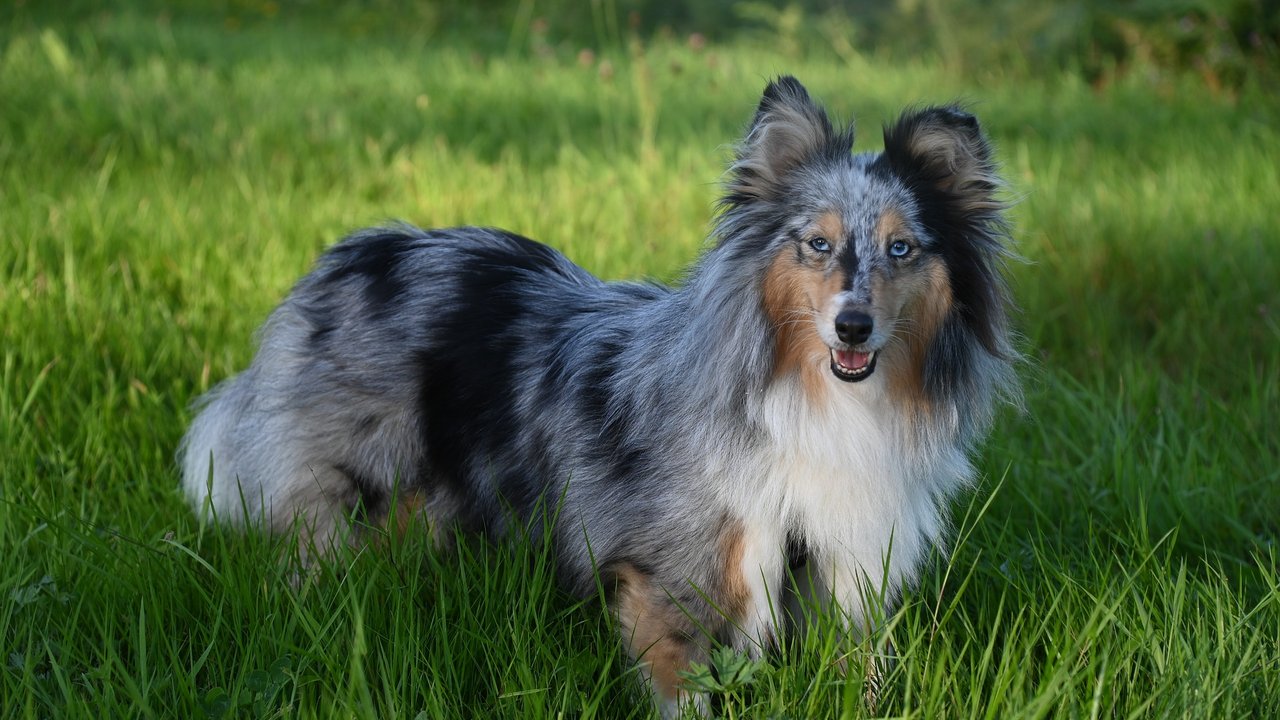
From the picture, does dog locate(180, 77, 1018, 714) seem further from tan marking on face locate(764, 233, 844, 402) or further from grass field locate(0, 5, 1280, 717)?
grass field locate(0, 5, 1280, 717)

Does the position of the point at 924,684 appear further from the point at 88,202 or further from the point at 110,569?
the point at 88,202

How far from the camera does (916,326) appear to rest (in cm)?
247

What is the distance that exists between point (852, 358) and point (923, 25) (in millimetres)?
13811

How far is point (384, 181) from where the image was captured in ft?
20.6

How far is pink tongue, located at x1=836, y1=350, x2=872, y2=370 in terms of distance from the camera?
7.82 feet

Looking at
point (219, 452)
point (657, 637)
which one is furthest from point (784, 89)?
point (219, 452)

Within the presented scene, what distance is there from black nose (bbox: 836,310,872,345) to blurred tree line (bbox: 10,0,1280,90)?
10.7 ft

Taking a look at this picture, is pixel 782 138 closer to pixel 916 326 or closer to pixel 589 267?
pixel 916 326

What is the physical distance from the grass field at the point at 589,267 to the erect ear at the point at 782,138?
652 millimetres

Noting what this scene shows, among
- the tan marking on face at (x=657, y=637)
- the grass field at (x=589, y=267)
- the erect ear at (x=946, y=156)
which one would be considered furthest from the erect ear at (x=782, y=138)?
the tan marking on face at (x=657, y=637)

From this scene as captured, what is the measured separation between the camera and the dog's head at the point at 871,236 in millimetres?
2387

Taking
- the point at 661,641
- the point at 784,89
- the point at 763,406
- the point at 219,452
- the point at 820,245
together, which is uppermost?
the point at 784,89

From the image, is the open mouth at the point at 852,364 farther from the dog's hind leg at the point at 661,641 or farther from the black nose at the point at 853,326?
the dog's hind leg at the point at 661,641

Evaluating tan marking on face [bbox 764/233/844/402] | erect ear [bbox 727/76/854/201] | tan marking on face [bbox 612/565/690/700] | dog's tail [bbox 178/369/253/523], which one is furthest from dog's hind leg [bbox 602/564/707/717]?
dog's tail [bbox 178/369/253/523]
